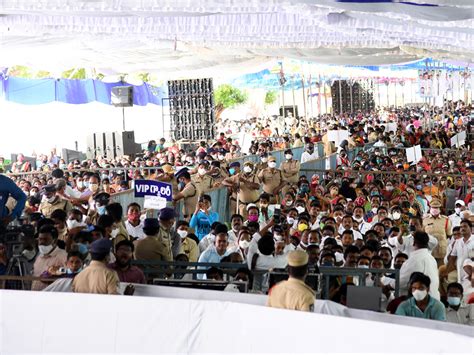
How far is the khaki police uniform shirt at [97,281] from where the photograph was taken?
817 cm

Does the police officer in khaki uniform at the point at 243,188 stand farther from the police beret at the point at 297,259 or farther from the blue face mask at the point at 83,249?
the police beret at the point at 297,259

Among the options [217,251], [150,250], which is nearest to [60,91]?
[217,251]

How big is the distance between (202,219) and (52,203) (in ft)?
7.72

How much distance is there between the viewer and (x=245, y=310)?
742 centimetres

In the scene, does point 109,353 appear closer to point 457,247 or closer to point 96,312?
point 96,312

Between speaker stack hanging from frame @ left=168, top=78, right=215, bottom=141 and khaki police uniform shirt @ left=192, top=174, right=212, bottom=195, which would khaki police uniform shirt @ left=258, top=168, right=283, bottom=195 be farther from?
speaker stack hanging from frame @ left=168, top=78, right=215, bottom=141

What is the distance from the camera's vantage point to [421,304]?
8.88m

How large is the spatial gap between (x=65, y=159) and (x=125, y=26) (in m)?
17.4

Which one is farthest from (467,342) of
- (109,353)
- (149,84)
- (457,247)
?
(149,84)

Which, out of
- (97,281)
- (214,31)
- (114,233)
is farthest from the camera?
(214,31)

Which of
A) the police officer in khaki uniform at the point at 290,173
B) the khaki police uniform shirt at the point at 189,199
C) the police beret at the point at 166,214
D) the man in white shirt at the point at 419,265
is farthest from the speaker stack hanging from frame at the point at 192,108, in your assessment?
the man in white shirt at the point at 419,265

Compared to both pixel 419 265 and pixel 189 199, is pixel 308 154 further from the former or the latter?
pixel 419 265

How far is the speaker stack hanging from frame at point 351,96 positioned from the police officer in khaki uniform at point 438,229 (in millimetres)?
46605

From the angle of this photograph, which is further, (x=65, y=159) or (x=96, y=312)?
(x=65, y=159)
